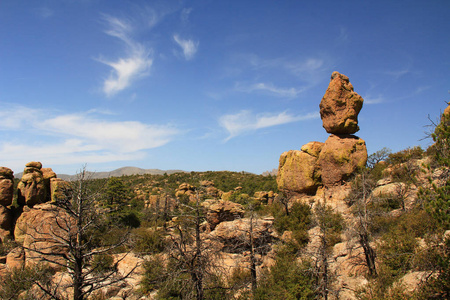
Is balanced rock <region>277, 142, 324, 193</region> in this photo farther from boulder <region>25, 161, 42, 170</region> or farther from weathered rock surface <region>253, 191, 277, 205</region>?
boulder <region>25, 161, 42, 170</region>

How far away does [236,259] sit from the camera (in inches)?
774

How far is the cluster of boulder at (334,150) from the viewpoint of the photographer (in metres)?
25.2

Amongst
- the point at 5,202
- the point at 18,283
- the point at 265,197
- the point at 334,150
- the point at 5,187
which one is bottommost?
the point at 18,283

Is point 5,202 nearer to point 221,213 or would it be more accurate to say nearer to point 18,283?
point 18,283

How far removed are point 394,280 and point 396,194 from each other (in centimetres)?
997

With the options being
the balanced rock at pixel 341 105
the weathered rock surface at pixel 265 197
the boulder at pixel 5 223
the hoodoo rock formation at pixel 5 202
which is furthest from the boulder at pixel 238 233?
the hoodoo rock formation at pixel 5 202

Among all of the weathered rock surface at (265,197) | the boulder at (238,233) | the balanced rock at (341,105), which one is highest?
the balanced rock at (341,105)

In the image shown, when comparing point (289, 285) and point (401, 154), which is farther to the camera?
point (401, 154)

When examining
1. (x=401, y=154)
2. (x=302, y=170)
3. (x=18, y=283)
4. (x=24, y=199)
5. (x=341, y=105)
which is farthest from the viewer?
(x=401, y=154)

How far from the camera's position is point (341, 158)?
25.3m

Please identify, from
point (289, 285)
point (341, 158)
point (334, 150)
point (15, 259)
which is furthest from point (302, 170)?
point (15, 259)

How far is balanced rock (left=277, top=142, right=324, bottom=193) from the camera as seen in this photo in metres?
27.3

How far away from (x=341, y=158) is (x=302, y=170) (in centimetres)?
431

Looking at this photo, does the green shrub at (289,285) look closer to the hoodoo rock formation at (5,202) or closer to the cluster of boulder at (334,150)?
the cluster of boulder at (334,150)
